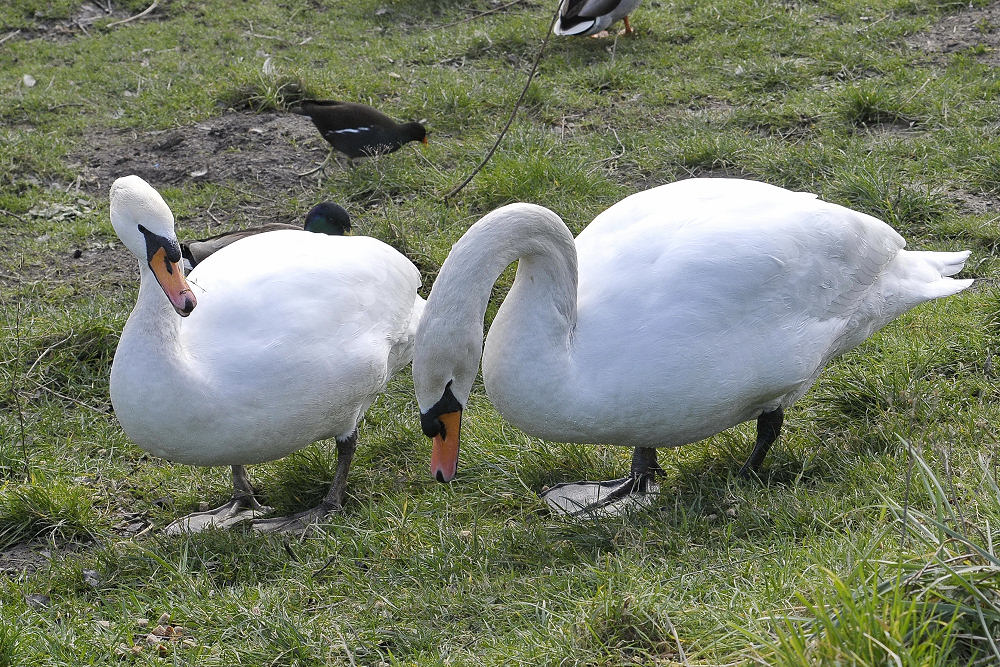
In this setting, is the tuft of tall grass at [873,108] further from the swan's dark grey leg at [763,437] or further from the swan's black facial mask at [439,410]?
the swan's black facial mask at [439,410]

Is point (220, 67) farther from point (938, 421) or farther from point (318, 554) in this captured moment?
point (938, 421)

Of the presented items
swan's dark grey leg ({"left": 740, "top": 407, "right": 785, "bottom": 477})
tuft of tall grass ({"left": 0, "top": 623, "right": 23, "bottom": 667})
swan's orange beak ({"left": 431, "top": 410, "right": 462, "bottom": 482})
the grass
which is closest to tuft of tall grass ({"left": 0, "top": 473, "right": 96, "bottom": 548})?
the grass

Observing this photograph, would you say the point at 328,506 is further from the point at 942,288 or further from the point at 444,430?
the point at 942,288

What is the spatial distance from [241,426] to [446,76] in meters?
5.34

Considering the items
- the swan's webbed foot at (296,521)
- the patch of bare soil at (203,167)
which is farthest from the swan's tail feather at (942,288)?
the patch of bare soil at (203,167)

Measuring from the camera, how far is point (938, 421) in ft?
13.3

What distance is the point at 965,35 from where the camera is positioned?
817cm

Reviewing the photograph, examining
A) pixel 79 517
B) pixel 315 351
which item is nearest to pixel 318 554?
pixel 315 351

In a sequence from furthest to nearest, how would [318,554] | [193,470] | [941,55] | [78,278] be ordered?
[941,55]
[78,278]
[193,470]
[318,554]

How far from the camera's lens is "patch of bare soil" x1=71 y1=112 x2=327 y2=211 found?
7.55m

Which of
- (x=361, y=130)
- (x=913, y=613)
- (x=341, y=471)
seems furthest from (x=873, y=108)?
(x=913, y=613)

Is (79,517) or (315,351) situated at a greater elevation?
(315,351)

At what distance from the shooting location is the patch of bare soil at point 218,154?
7.55m

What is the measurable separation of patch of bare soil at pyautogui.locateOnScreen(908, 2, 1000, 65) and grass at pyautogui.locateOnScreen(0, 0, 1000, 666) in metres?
0.05
